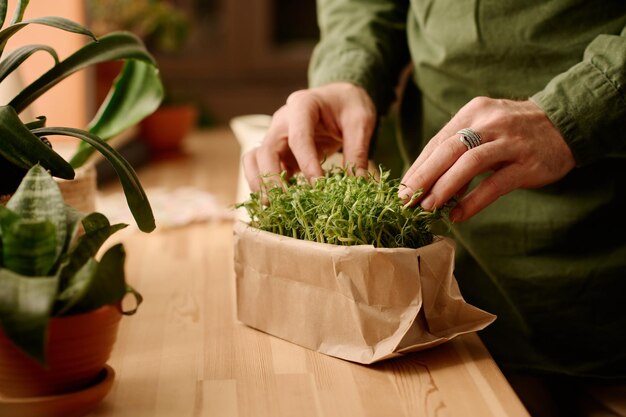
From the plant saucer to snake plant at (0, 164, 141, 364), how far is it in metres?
0.09

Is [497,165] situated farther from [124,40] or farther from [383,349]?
[124,40]

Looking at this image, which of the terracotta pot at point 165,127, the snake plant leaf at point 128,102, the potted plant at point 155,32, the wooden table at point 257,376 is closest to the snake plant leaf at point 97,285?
the wooden table at point 257,376

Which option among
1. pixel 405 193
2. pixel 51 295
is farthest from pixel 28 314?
pixel 405 193

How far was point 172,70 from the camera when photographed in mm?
4004

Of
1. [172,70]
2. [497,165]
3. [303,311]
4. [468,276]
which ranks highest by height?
[497,165]

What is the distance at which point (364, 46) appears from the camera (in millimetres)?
1464

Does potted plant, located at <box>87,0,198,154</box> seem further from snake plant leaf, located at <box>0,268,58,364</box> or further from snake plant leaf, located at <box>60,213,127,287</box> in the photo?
snake plant leaf, located at <box>0,268,58,364</box>

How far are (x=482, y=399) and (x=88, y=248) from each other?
1.44ft

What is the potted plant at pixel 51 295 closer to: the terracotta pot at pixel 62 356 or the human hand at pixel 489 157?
the terracotta pot at pixel 62 356

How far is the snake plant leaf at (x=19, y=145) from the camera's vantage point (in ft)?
2.78

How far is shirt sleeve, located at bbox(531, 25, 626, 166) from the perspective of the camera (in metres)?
1.09

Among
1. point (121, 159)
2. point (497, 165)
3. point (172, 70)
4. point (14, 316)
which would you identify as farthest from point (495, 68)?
point (172, 70)

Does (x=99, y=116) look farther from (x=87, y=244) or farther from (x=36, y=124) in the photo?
(x=87, y=244)

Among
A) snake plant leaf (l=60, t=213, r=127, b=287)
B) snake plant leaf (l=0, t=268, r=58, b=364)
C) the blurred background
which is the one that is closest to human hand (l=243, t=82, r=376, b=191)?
snake plant leaf (l=60, t=213, r=127, b=287)
